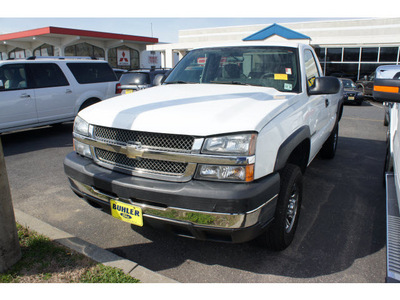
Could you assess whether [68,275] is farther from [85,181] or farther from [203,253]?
[203,253]

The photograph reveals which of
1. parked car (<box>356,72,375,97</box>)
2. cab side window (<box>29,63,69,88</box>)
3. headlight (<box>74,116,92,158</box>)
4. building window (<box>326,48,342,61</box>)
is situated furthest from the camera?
building window (<box>326,48,342,61</box>)

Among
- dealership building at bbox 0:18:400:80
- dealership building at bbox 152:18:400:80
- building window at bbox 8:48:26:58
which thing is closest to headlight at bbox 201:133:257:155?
dealership building at bbox 152:18:400:80

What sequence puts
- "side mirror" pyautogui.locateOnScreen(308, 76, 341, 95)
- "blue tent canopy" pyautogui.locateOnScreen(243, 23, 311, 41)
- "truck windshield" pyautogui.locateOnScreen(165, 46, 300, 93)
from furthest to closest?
"blue tent canopy" pyautogui.locateOnScreen(243, 23, 311, 41)
"truck windshield" pyautogui.locateOnScreen(165, 46, 300, 93)
"side mirror" pyautogui.locateOnScreen(308, 76, 341, 95)

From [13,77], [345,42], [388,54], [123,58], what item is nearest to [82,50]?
[123,58]

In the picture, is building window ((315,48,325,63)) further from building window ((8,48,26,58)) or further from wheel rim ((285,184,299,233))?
building window ((8,48,26,58))

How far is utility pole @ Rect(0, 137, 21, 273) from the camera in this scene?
254 cm

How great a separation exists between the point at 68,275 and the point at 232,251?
1.43 metres

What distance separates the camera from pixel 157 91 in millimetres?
3545

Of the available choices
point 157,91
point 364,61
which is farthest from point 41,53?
point 157,91

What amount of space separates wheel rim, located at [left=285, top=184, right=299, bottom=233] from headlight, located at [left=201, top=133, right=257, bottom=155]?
99 centimetres

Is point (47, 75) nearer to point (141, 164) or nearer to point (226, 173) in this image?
point (141, 164)

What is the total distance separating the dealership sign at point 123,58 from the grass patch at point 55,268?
2854cm

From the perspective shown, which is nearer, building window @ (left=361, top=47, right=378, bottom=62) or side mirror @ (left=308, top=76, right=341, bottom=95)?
side mirror @ (left=308, top=76, right=341, bottom=95)

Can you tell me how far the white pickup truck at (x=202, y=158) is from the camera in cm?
229
